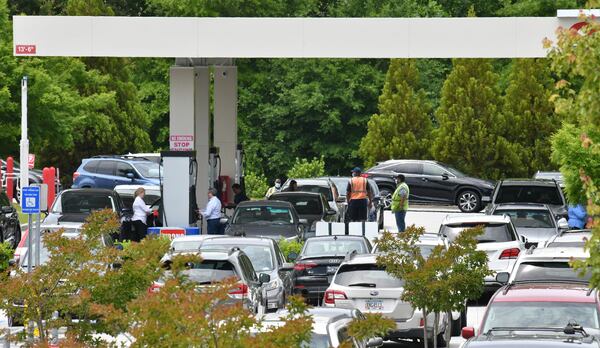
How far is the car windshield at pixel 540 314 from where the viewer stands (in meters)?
15.4

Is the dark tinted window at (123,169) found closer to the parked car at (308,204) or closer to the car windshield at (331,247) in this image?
the parked car at (308,204)

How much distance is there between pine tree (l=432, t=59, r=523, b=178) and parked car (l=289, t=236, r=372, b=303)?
28.0 m

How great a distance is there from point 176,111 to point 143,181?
1197 centimetres

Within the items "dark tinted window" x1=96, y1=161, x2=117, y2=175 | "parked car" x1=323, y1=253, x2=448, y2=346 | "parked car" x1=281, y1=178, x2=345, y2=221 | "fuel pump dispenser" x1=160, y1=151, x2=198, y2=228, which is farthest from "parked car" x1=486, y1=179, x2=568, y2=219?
"dark tinted window" x1=96, y1=161, x2=117, y2=175

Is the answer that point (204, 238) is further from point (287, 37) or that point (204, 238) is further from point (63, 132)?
point (63, 132)

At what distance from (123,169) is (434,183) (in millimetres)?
10089

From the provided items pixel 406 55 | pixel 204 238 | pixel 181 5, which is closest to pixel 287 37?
pixel 406 55

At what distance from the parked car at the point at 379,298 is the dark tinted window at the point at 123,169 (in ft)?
92.2

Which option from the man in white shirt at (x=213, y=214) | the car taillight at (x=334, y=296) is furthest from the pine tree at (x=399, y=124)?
the car taillight at (x=334, y=296)

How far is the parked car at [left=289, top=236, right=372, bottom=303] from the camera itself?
24516 mm

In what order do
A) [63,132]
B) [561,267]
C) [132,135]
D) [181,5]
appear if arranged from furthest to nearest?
[181,5], [132,135], [63,132], [561,267]

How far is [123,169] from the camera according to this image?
47.9 m

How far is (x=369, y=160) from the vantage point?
56.7 m

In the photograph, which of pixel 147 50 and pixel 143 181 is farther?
pixel 143 181
